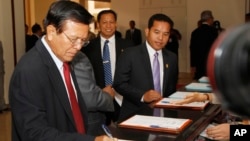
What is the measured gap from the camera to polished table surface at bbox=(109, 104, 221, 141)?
1.66 m

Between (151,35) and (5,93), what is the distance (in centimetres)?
442

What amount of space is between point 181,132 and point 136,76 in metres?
1.08

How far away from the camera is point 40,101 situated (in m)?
1.44

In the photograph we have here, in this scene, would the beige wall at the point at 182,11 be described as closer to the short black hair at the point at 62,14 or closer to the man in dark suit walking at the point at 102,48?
the man in dark suit walking at the point at 102,48

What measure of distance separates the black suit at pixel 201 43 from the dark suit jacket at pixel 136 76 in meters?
3.25

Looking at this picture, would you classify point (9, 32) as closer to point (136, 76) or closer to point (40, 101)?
point (136, 76)

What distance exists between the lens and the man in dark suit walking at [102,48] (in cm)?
364

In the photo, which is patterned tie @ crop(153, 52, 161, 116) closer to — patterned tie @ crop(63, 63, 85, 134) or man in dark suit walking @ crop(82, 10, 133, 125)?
man in dark suit walking @ crop(82, 10, 133, 125)

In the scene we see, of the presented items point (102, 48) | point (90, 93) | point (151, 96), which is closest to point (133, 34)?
point (102, 48)

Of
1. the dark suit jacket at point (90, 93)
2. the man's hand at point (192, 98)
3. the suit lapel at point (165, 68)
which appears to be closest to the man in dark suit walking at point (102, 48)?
the suit lapel at point (165, 68)

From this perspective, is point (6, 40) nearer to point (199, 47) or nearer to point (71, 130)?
point (199, 47)

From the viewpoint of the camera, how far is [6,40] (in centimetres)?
627
